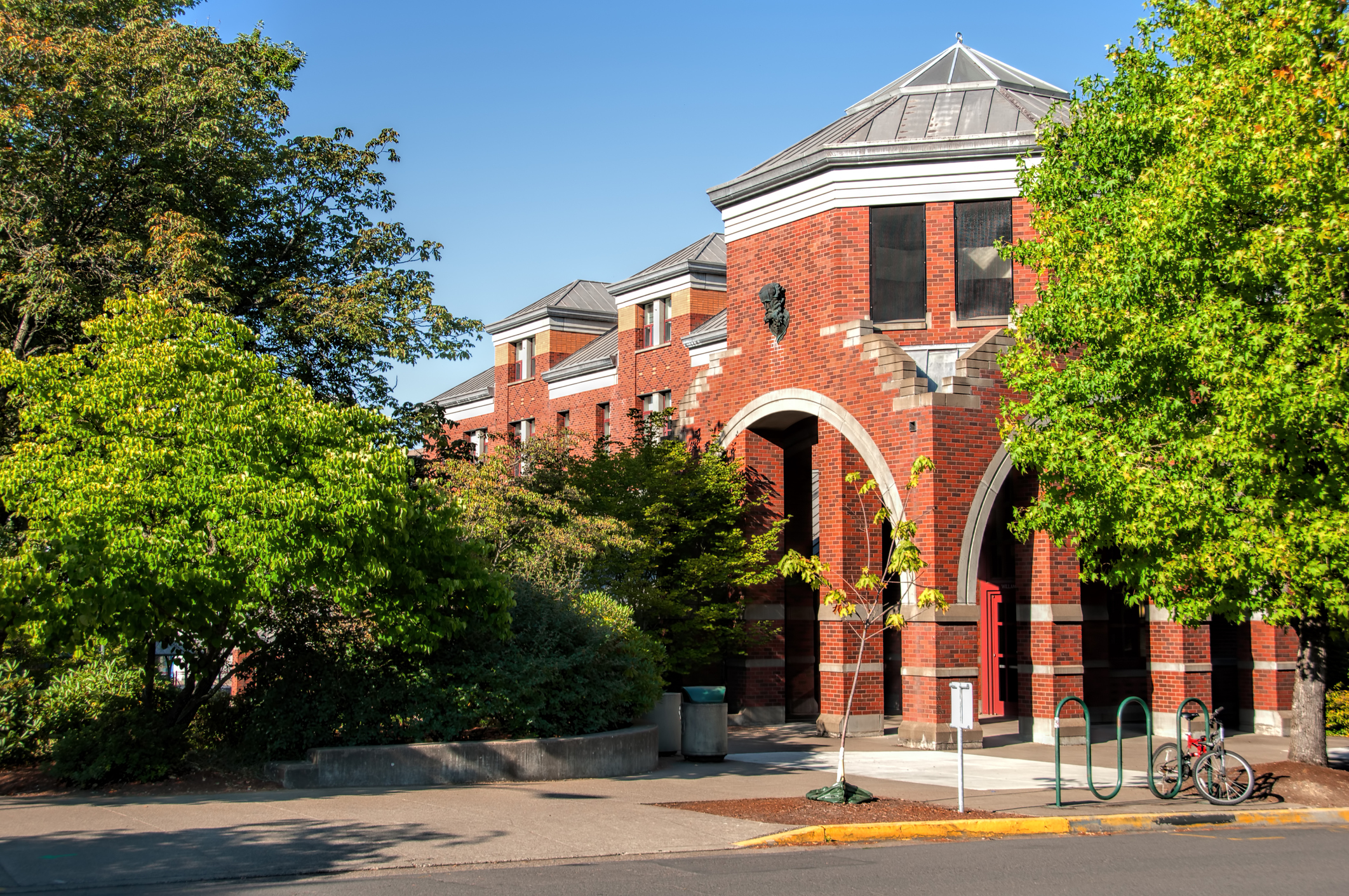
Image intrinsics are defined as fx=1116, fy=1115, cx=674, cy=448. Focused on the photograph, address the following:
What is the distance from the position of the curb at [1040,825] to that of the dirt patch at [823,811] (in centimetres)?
19

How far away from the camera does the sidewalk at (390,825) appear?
8.75 metres

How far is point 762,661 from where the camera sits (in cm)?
2386

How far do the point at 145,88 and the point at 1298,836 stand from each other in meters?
20.5

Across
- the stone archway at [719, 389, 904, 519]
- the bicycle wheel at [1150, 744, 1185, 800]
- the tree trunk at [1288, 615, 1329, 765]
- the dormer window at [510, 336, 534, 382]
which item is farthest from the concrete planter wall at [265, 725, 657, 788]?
the dormer window at [510, 336, 534, 382]

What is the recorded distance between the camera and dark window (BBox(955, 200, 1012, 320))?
74.7 ft

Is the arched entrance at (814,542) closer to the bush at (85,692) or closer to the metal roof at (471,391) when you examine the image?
the bush at (85,692)

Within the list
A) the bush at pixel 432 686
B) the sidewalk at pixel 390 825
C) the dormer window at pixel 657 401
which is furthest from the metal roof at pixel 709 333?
the sidewalk at pixel 390 825

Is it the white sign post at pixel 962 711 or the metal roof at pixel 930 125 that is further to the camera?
the metal roof at pixel 930 125

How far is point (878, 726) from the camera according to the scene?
22.1 m

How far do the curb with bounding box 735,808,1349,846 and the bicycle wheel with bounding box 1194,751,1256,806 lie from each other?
1.09 ft

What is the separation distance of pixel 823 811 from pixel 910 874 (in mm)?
2735

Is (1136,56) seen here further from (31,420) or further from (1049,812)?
(31,420)

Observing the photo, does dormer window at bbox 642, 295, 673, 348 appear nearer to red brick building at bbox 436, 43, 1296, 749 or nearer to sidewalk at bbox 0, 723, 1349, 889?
red brick building at bbox 436, 43, 1296, 749

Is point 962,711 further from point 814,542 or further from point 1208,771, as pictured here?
point 814,542
